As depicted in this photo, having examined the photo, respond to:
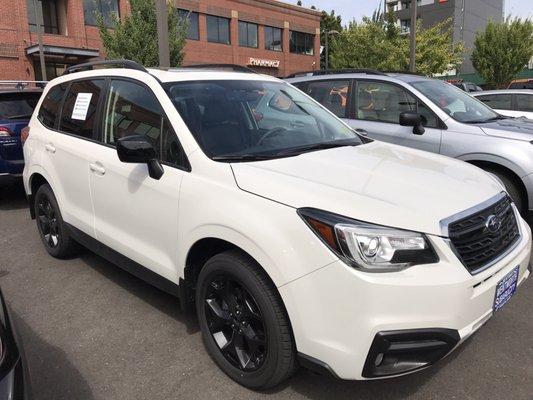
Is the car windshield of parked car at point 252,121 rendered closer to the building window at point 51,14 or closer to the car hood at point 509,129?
the car hood at point 509,129

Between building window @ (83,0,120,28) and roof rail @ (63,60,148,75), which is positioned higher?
building window @ (83,0,120,28)

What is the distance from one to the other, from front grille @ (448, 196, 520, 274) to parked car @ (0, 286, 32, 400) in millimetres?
1877

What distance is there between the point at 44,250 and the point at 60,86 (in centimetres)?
168

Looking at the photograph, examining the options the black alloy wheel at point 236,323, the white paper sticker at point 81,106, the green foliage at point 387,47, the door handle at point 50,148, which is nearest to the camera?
the black alloy wheel at point 236,323

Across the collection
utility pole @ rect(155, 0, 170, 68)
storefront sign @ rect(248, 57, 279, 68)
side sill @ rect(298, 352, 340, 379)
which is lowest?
side sill @ rect(298, 352, 340, 379)

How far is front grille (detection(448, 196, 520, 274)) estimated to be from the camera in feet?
7.63

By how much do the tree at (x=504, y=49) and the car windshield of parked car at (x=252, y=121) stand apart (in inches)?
1275

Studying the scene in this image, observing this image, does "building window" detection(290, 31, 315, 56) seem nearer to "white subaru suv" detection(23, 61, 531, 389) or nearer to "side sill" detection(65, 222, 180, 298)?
"white subaru suv" detection(23, 61, 531, 389)

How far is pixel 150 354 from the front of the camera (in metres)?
3.09

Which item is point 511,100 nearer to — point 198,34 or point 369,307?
point 369,307

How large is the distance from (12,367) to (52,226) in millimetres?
3100

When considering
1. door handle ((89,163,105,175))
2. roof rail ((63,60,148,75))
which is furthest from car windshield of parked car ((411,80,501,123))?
door handle ((89,163,105,175))

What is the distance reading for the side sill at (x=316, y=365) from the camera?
88.6 inches

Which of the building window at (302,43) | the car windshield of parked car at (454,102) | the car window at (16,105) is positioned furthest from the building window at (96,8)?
the car windshield of parked car at (454,102)
